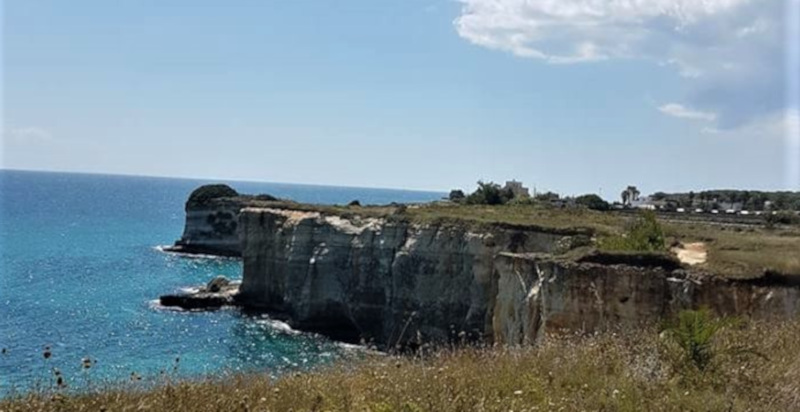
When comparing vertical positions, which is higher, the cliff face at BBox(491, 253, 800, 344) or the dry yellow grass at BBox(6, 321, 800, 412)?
the dry yellow grass at BBox(6, 321, 800, 412)

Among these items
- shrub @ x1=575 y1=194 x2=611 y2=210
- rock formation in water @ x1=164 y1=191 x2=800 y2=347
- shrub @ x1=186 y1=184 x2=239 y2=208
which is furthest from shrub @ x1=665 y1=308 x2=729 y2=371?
shrub @ x1=186 y1=184 x2=239 y2=208

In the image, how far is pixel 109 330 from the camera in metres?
38.3

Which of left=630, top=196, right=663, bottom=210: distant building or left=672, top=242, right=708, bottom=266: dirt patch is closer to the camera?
left=672, top=242, right=708, bottom=266: dirt patch

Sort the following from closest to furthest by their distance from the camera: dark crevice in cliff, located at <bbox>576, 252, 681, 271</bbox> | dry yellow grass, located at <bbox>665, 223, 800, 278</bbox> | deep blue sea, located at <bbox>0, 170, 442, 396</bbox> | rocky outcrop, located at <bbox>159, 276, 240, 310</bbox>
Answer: dry yellow grass, located at <bbox>665, 223, 800, 278</bbox>, dark crevice in cliff, located at <bbox>576, 252, 681, 271</bbox>, deep blue sea, located at <bbox>0, 170, 442, 396</bbox>, rocky outcrop, located at <bbox>159, 276, 240, 310</bbox>

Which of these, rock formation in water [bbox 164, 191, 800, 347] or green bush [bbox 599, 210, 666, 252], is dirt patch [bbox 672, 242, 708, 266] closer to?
green bush [bbox 599, 210, 666, 252]

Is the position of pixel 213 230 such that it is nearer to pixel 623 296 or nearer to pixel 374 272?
pixel 374 272

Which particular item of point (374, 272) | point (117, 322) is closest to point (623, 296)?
point (374, 272)

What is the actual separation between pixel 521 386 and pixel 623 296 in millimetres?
12564

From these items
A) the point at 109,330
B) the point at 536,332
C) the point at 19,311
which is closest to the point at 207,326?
the point at 109,330

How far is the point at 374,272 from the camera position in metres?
44.0

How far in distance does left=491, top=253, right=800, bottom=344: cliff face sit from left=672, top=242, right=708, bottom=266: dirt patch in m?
1.69

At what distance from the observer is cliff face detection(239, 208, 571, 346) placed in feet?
122

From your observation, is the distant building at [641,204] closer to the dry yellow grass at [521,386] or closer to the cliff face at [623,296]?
the cliff face at [623,296]

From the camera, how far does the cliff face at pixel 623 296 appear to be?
16.5 meters
